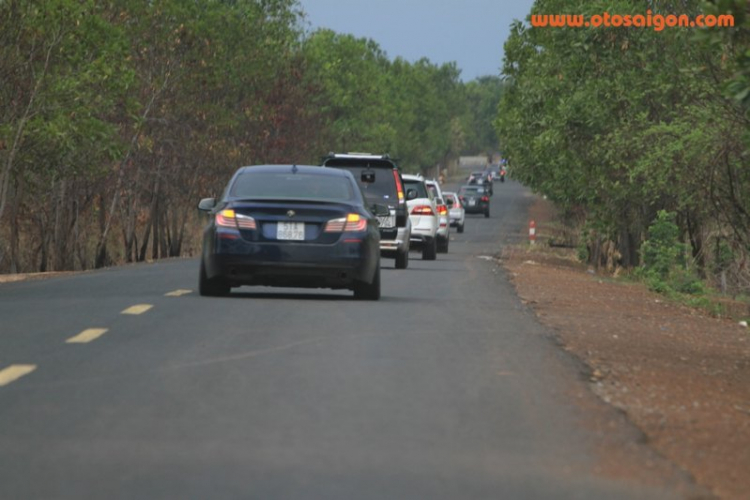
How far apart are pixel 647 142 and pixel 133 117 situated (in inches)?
449

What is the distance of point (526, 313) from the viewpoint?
1912 centimetres

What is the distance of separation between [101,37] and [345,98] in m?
70.4

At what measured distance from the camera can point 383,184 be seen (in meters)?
30.2

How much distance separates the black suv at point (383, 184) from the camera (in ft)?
98.5

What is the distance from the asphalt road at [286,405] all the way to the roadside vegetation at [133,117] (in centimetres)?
1621

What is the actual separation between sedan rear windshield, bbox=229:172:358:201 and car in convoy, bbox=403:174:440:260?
15948 millimetres

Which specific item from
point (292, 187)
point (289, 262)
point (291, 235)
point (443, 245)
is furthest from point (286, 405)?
point (443, 245)

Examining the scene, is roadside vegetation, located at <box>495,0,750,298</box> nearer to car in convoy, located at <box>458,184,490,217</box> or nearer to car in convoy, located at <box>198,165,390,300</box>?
car in convoy, located at <box>198,165,390,300</box>

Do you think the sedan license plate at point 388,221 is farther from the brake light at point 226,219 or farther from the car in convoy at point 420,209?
the brake light at point 226,219

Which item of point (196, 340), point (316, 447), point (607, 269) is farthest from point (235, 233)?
point (607, 269)

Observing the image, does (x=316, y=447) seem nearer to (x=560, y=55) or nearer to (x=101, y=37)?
(x=101, y=37)

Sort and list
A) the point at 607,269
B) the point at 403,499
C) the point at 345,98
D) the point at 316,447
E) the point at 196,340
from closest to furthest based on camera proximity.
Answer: the point at 403,499 → the point at 316,447 → the point at 196,340 → the point at 607,269 → the point at 345,98

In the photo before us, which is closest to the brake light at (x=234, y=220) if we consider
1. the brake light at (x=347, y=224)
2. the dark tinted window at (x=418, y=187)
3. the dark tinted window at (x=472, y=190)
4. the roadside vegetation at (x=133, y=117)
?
the brake light at (x=347, y=224)

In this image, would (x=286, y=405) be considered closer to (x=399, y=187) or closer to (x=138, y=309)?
(x=138, y=309)
